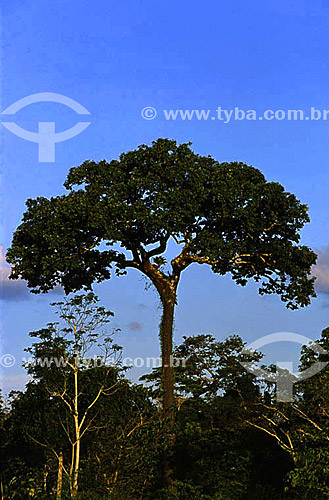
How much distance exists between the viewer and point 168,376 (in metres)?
23.6

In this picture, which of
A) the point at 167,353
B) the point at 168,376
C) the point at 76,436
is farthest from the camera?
the point at 167,353

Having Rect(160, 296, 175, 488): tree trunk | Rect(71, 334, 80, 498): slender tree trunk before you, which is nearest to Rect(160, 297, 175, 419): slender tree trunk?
Rect(160, 296, 175, 488): tree trunk

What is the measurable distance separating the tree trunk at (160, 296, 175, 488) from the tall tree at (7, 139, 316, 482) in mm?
38

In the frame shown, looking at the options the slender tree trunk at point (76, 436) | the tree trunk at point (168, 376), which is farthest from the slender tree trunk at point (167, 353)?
the slender tree trunk at point (76, 436)

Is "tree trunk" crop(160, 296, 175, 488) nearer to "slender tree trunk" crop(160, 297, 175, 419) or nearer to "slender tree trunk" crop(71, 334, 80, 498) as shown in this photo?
"slender tree trunk" crop(160, 297, 175, 419)

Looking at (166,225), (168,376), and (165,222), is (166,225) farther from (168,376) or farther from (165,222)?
(168,376)

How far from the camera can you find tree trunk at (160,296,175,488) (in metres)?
22.7

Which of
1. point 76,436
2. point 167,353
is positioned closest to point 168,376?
point 167,353

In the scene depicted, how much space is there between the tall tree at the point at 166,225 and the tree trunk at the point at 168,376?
1.5 inches

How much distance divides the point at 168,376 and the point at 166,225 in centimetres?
530

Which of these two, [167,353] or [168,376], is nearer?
[168,376]

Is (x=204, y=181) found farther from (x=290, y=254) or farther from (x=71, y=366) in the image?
(x=71, y=366)

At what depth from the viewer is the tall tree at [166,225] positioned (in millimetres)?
23984

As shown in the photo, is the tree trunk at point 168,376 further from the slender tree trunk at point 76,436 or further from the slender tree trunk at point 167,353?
the slender tree trunk at point 76,436
